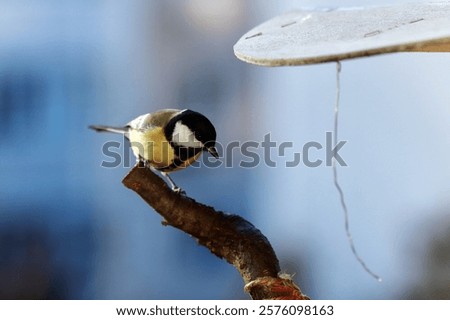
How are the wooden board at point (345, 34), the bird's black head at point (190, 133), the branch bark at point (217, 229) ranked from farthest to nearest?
the bird's black head at point (190, 133), the branch bark at point (217, 229), the wooden board at point (345, 34)

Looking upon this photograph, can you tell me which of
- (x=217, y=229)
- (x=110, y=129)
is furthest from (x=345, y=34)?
(x=110, y=129)

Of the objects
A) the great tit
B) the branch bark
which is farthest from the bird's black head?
the branch bark

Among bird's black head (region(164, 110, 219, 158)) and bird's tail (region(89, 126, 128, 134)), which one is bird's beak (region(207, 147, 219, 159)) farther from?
bird's tail (region(89, 126, 128, 134))

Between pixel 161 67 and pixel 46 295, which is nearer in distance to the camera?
pixel 46 295

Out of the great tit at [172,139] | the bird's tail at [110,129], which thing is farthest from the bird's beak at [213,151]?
the bird's tail at [110,129]

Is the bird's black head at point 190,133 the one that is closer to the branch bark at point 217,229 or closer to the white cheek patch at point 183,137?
the white cheek patch at point 183,137
